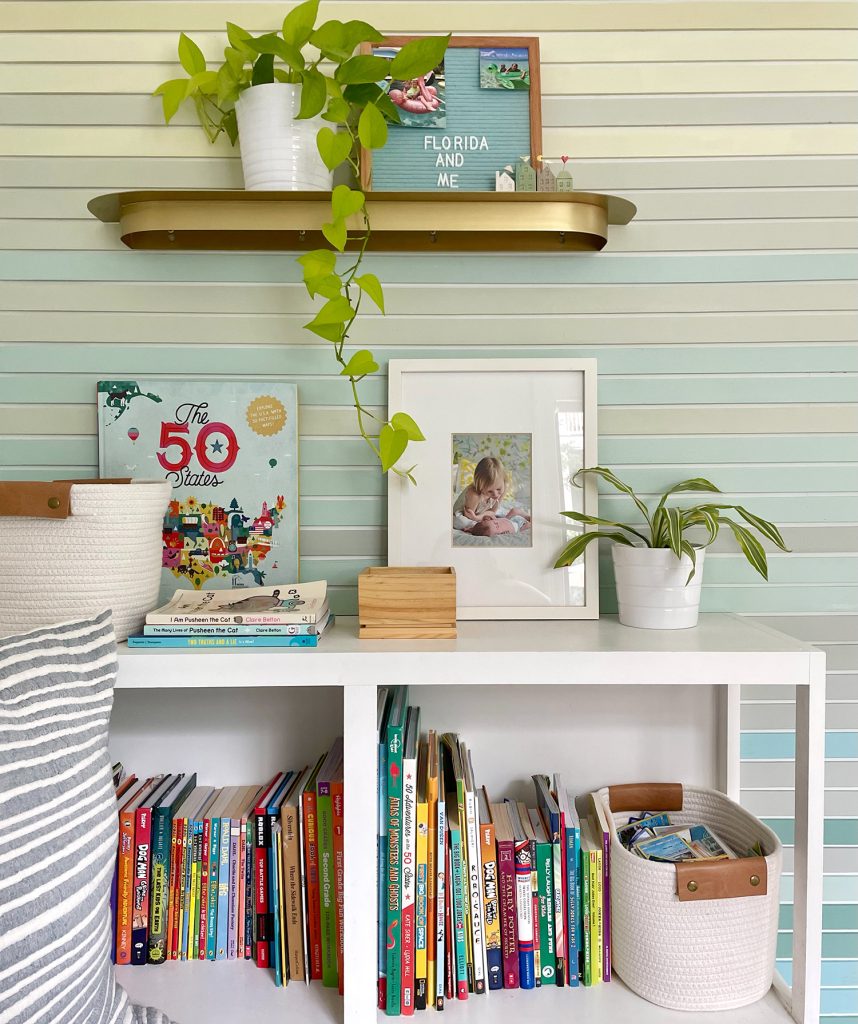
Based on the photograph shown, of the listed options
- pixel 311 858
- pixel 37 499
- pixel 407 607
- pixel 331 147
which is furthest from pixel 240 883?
pixel 331 147

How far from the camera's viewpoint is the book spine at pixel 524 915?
1.27 metres

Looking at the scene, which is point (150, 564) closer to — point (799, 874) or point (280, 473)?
point (280, 473)

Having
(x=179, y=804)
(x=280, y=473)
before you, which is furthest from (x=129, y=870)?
(x=280, y=473)

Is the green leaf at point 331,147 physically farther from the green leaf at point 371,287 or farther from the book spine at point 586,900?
the book spine at point 586,900

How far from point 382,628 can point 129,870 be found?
0.53 m

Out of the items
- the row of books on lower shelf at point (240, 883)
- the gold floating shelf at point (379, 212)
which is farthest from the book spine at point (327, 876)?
the gold floating shelf at point (379, 212)

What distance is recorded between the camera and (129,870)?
1.30m

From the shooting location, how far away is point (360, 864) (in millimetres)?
1155

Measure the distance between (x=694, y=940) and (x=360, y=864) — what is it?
471mm

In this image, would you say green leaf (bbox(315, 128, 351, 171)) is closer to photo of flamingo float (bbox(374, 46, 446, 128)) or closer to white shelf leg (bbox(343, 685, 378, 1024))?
photo of flamingo float (bbox(374, 46, 446, 128))

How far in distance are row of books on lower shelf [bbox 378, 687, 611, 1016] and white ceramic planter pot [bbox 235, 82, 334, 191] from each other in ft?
2.69

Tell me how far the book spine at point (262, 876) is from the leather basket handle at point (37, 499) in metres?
0.53

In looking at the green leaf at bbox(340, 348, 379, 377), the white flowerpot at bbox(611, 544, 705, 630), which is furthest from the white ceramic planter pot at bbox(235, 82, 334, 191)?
the white flowerpot at bbox(611, 544, 705, 630)

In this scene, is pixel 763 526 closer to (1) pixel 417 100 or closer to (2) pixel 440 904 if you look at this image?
(2) pixel 440 904
